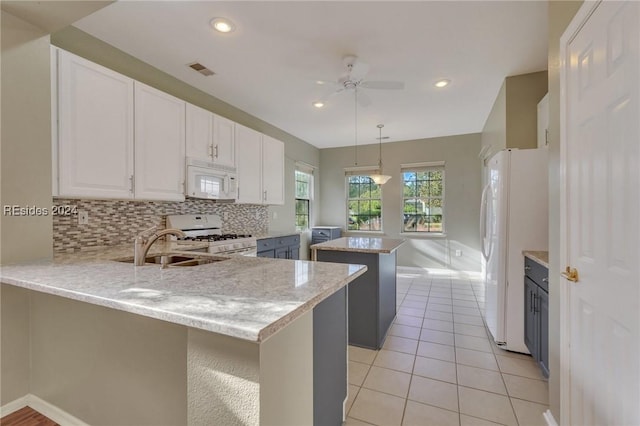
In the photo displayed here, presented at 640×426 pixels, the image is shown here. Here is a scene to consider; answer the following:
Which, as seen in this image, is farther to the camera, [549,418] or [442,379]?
[442,379]

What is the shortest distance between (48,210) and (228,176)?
1.71 meters

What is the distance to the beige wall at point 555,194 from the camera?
4.86ft

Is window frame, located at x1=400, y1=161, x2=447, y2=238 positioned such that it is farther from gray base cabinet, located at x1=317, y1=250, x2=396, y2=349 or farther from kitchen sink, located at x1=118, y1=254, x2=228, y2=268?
kitchen sink, located at x1=118, y1=254, x2=228, y2=268

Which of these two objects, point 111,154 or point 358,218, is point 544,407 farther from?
point 358,218

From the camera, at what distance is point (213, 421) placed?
815 millimetres

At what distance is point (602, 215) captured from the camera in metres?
1.08

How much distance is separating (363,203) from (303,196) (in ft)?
4.45

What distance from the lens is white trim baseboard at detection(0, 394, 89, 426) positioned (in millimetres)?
1499

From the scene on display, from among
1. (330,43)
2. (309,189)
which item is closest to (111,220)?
(330,43)

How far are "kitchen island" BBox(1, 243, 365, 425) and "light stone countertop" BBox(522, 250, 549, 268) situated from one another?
1423 mm

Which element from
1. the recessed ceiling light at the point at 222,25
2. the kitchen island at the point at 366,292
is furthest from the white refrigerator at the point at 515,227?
the recessed ceiling light at the point at 222,25

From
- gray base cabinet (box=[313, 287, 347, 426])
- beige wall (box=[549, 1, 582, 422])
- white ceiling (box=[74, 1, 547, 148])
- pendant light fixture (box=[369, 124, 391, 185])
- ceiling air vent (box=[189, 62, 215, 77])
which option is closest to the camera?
gray base cabinet (box=[313, 287, 347, 426])

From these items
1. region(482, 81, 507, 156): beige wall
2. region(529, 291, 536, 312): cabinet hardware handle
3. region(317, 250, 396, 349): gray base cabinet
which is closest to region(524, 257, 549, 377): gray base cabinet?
region(529, 291, 536, 312): cabinet hardware handle

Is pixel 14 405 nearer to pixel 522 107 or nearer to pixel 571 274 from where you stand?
pixel 571 274
